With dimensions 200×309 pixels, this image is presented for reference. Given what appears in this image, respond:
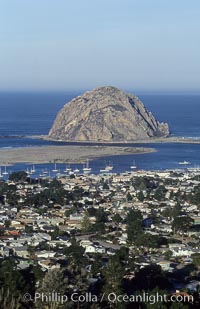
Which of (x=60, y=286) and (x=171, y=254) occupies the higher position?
(x=60, y=286)

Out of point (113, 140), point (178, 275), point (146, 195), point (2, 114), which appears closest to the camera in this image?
point (178, 275)

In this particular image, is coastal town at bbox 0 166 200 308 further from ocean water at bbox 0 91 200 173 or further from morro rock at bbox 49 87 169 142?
morro rock at bbox 49 87 169 142

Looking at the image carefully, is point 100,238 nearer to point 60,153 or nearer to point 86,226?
point 86,226

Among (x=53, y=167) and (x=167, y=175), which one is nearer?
(x=167, y=175)

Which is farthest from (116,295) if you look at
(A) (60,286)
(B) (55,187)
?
(B) (55,187)

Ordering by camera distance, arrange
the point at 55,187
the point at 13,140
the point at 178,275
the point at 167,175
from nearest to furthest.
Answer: the point at 178,275
the point at 55,187
the point at 167,175
the point at 13,140

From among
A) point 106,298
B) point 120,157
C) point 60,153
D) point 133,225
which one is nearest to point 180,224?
point 133,225

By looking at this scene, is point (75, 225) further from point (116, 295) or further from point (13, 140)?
point (13, 140)
